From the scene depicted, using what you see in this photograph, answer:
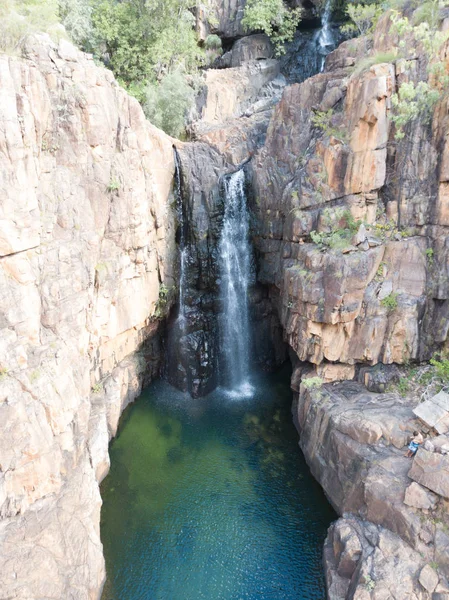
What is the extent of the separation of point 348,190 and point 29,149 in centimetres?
1150

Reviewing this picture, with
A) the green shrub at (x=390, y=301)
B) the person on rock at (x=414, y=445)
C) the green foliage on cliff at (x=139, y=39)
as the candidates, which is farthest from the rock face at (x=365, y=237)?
the green foliage on cliff at (x=139, y=39)

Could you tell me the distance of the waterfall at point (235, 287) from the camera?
20.9m

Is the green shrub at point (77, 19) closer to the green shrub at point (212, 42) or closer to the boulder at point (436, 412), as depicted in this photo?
the green shrub at point (212, 42)

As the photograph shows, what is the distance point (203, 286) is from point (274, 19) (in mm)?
18257

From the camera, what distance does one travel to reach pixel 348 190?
1573 centimetres

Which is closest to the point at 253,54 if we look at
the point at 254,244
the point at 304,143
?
the point at 304,143

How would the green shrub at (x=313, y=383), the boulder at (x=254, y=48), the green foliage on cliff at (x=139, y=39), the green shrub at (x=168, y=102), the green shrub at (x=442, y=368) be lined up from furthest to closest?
the boulder at (x=254, y=48), the green foliage on cliff at (x=139, y=39), the green shrub at (x=168, y=102), the green shrub at (x=313, y=383), the green shrub at (x=442, y=368)

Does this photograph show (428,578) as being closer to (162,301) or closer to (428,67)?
(162,301)

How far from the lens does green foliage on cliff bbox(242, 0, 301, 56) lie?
81.6 feet

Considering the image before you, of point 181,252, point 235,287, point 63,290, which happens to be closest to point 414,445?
point 235,287

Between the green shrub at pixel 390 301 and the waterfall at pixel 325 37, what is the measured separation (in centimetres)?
1734

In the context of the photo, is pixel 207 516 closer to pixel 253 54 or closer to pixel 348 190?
pixel 348 190

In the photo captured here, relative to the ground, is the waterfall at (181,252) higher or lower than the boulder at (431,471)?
higher

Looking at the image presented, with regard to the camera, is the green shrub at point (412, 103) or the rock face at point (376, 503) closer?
the rock face at point (376, 503)
